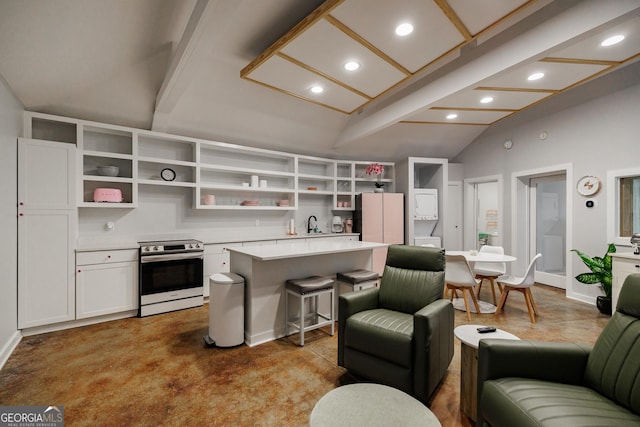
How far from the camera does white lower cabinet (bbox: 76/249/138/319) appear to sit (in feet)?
10.9

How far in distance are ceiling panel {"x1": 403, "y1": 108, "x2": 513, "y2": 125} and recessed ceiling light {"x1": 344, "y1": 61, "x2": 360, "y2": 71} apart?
181cm

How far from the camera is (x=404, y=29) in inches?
96.5

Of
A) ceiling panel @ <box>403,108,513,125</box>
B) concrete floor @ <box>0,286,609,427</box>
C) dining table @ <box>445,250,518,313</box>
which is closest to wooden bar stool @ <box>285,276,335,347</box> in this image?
concrete floor @ <box>0,286,609,427</box>

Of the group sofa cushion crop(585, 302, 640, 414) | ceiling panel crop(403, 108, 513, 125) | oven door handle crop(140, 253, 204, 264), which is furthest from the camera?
ceiling panel crop(403, 108, 513, 125)

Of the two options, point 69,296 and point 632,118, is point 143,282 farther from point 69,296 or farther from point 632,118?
point 632,118

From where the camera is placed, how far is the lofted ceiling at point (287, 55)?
225 centimetres

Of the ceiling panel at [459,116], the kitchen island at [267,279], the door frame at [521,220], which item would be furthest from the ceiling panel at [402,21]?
the door frame at [521,220]

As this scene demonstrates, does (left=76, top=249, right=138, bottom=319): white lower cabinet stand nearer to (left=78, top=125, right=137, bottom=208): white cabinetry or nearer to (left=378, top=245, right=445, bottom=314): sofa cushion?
(left=78, top=125, right=137, bottom=208): white cabinetry

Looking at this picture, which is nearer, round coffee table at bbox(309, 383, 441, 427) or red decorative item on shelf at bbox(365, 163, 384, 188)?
round coffee table at bbox(309, 383, 441, 427)

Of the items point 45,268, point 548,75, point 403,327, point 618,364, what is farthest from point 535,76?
point 45,268

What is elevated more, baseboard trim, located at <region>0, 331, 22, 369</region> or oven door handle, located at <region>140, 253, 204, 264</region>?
oven door handle, located at <region>140, 253, 204, 264</region>

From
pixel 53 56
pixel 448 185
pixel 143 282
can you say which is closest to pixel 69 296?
pixel 143 282

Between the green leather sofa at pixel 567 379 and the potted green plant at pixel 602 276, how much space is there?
2940mm

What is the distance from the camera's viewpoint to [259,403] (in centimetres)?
201
